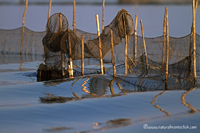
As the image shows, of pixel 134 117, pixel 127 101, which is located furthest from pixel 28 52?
pixel 134 117

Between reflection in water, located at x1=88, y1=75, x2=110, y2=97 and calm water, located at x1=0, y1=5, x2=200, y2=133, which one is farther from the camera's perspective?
reflection in water, located at x1=88, y1=75, x2=110, y2=97

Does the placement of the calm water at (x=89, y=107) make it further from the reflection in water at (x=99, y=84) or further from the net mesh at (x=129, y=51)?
the net mesh at (x=129, y=51)

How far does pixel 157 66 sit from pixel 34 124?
5936 mm

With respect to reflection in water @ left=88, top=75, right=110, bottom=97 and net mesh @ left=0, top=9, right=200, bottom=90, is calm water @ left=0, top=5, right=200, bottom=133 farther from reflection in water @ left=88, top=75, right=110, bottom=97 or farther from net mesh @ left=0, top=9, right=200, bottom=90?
net mesh @ left=0, top=9, right=200, bottom=90

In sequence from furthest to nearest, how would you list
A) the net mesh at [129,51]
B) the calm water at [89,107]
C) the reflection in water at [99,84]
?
the net mesh at [129,51] → the reflection in water at [99,84] → the calm water at [89,107]

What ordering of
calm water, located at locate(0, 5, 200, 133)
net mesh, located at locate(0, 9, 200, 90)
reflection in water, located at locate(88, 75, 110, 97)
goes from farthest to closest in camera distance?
net mesh, located at locate(0, 9, 200, 90) → reflection in water, located at locate(88, 75, 110, 97) → calm water, located at locate(0, 5, 200, 133)

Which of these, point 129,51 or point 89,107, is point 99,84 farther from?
point 129,51

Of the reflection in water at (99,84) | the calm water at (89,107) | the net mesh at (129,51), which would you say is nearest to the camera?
the calm water at (89,107)

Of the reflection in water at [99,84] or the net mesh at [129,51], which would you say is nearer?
the reflection in water at [99,84]

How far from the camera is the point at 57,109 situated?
779 cm

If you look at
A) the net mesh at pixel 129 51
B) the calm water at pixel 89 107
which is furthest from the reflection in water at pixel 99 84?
the net mesh at pixel 129 51

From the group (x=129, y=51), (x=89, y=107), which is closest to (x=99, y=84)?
(x=89, y=107)

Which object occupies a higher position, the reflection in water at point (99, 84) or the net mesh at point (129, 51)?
the net mesh at point (129, 51)

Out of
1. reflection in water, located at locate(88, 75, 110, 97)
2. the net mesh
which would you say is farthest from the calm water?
the net mesh
